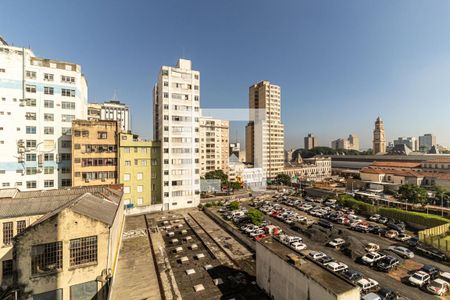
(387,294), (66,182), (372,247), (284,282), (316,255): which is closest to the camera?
(284,282)

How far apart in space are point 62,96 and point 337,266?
178ft

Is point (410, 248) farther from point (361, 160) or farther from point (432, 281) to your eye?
point (361, 160)

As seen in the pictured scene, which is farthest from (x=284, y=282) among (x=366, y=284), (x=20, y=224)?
(x=20, y=224)

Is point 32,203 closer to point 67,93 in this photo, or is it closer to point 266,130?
point 67,93

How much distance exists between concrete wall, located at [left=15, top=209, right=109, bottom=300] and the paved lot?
15.6ft

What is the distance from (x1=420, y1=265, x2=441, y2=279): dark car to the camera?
69.1 feet

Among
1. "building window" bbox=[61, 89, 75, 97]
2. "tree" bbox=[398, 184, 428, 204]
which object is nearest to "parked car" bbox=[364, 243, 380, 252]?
"tree" bbox=[398, 184, 428, 204]

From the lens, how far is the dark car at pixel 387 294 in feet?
57.7

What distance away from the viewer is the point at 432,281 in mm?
20141

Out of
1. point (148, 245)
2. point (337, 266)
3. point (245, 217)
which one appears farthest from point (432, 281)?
point (148, 245)

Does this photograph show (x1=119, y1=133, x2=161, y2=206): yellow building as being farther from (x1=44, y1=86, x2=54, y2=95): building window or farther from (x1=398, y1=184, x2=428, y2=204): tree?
(x1=398, y1=184, x2=428, y2=204): tree

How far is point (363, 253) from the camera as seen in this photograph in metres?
26.3

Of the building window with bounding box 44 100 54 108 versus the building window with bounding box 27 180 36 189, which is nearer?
the building window with bounding box 27 180 36 189

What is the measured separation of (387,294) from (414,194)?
40249 millimetres
